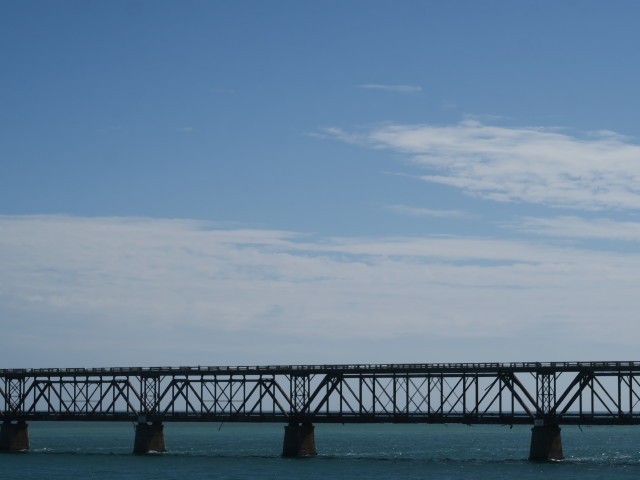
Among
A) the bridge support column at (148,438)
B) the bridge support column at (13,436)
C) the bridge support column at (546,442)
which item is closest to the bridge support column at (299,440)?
the bridge support column at (148,438)

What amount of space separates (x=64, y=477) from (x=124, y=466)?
906 centimetres

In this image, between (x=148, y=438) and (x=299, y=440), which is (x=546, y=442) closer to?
(x=299, y=440)

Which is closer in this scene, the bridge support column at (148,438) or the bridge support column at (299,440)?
the bridge support column at (299,440)

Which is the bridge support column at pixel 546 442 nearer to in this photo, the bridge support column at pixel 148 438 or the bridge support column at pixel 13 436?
the bridge support column at pixel 148 438

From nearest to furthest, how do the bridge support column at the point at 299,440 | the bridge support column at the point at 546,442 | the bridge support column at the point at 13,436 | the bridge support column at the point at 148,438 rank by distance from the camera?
the bridge support column at the point at 546,442 < the bridge support column at the point at 299,440 < the bridge support column at the point at 148,438 < the bridge support column at the point at 13,436

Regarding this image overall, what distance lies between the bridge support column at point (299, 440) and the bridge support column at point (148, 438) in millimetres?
13627

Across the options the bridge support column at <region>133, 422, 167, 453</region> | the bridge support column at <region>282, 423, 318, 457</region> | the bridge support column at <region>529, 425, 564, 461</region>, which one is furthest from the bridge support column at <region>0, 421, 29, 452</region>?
the bridge support column at <region>529, 425, 564, 461</region>

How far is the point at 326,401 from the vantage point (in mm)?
94625

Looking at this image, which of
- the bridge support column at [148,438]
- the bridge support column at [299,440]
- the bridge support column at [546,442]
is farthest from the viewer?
the bridge support column at [148,438]

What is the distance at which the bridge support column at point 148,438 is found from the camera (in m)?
101

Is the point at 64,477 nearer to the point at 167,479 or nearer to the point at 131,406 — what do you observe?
the point at 167,479

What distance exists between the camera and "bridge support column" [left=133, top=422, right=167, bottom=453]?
10094cm

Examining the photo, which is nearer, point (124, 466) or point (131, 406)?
point (124, 466)

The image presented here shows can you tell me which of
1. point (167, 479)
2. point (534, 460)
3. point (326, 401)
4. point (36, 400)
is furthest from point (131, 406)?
point (534, 460)
